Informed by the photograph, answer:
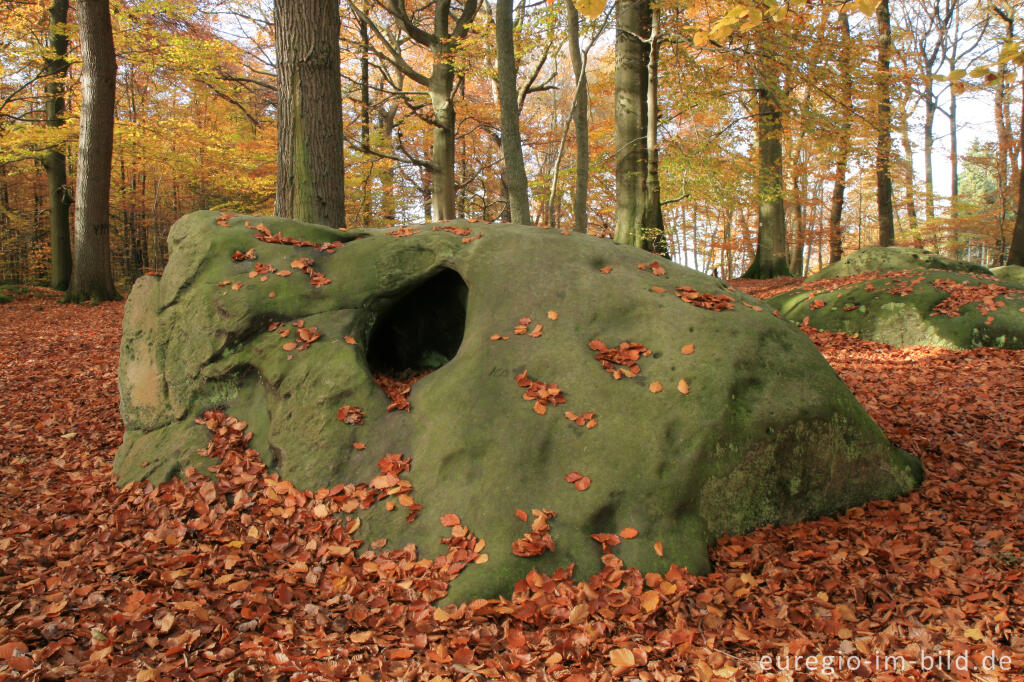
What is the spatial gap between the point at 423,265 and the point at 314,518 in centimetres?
223

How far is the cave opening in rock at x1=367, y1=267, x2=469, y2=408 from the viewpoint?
Answer: 18.7 ft

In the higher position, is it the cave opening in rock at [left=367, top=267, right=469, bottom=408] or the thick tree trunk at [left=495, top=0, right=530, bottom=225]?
the thick tree trunk at [left=495, top=0, right=530, bottom=225]

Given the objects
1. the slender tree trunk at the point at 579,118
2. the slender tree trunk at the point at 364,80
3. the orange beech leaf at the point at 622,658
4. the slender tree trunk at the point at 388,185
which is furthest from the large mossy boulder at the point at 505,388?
the slender tree trunk at the point at 388,185

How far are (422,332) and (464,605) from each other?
316cm

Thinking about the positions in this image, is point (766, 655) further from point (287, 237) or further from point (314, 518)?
point (287, 237)

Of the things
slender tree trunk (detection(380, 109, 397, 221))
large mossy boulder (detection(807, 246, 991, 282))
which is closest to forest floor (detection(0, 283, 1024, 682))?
large mossy boulder (detection(807, 246, 991, 282))

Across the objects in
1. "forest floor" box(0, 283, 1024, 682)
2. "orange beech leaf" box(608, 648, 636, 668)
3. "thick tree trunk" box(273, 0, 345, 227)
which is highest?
"thick tree trunk" box(273, 0, 345, 227)

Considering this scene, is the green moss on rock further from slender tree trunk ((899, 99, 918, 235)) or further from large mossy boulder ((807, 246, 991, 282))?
slender tree trunk ((899, 99, 918, 235))

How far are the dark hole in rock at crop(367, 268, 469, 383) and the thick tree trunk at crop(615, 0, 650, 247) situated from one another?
6.43 meters

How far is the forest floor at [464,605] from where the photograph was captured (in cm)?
268

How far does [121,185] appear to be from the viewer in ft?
65.6

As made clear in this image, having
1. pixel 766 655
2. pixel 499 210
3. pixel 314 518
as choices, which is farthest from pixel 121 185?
pixel 766 655

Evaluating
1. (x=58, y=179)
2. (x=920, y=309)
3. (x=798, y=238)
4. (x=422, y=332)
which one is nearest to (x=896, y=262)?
(x=920, y=309)

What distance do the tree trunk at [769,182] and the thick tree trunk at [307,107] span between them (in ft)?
27.9
